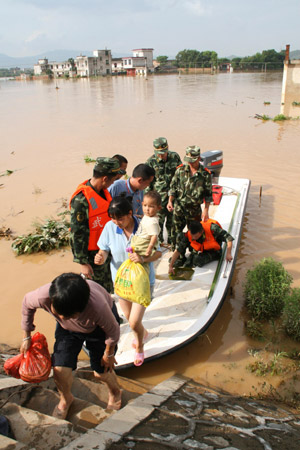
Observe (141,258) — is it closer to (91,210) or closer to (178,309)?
(91,210)

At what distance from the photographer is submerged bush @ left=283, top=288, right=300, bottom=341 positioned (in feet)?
11.5

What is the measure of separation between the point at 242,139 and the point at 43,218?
9.56m

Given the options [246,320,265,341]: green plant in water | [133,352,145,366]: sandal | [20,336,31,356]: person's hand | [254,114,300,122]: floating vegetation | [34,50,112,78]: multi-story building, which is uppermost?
[34,50,112,78]: multi-story building

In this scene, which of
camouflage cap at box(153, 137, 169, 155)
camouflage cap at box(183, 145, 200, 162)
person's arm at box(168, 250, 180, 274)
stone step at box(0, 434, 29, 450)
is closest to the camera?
stone step at box(0, 434, 29, 450)

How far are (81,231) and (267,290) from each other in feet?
7.69

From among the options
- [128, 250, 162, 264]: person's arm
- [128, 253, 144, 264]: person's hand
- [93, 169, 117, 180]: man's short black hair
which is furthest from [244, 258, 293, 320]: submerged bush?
[93, 169, 117, 180]: man's short black hair

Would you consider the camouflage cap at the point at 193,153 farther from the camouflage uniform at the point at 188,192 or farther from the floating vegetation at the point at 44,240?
the floating vegetation at the point at 44,240

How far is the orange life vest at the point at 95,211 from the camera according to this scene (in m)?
2.87

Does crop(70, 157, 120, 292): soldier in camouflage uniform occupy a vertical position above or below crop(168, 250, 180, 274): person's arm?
above

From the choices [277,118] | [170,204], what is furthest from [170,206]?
[277,118]

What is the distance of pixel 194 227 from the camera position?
3.97m

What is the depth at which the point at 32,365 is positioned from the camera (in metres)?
2.14

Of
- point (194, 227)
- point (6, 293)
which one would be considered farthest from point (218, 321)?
point (6, 293)

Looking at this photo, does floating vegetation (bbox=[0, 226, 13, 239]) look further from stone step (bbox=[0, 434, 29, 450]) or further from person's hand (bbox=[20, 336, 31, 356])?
stone step (bbox=[0, 434, 29, 450])
